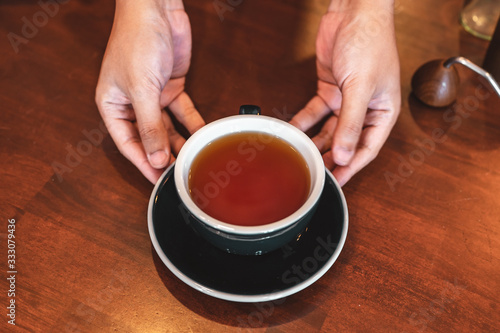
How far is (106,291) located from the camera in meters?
0.75

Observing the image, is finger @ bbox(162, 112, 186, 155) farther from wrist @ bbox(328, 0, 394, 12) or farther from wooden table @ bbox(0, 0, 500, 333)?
wrist @ bbox(328, 0, 394, 12)

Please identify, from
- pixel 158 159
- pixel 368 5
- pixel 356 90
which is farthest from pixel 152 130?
pixel 368 5

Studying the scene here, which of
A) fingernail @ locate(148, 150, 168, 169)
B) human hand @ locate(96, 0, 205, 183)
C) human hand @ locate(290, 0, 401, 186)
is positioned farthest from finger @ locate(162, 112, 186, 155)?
human hand @ locate(290, 0, 401, 186)

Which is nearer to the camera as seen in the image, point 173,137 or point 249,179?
point 249,179

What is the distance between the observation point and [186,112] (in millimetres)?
1012

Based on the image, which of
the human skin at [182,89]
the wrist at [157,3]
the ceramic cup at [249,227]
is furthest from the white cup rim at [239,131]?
the wrist at [157,3]

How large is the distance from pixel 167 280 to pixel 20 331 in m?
0.26

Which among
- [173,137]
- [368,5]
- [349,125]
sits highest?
[368,5]

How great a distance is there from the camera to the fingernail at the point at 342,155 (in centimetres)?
87

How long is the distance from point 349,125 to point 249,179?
253mm

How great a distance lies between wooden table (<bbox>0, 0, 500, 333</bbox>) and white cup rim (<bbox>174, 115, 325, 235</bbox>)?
0.17 metres

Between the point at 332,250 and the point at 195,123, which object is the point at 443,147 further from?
the point at 195,123

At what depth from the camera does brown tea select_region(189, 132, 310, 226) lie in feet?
2.50

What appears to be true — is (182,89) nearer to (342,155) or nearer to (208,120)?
(208,120)
